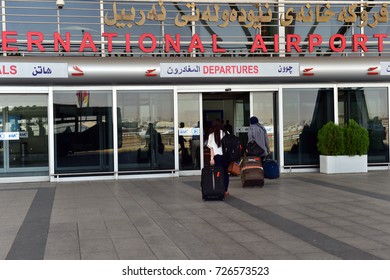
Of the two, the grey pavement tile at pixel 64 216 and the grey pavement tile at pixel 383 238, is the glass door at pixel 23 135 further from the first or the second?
the grey pavement tile at pixel 383 238

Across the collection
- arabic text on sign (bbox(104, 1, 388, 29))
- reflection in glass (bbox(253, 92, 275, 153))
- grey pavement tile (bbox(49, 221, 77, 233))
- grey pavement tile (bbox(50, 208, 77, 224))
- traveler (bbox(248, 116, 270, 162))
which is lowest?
grey pavement tile (bbox(49, 221, 77, 233))

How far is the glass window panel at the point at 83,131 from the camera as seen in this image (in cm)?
1506

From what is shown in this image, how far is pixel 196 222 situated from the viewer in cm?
830

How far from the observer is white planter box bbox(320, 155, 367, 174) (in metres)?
15.5

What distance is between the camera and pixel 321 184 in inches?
513

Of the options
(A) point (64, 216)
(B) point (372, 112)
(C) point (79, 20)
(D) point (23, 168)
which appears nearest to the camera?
(A) point (64, 216)

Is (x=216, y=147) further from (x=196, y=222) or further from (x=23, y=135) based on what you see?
(x=23, y=135)

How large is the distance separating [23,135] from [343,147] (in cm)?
956

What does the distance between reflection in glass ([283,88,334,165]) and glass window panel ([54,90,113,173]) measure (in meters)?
5.57

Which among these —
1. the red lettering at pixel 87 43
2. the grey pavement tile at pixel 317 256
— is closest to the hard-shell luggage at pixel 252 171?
the red lettering at pixel 87 43

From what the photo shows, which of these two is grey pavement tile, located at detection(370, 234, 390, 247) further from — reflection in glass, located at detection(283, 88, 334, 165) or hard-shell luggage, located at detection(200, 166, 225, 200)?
reflection in glass, located at detection(283, 88, 334, 165)

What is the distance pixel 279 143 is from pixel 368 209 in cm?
707

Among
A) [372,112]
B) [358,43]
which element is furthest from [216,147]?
[372,112]

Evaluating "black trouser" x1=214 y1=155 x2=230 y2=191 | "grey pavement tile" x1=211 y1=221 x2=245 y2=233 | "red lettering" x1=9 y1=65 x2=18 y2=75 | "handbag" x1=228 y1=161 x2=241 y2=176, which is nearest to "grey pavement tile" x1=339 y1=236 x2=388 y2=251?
"grey pavement tile" x1=211 y1=221 x2=245 y2=233
